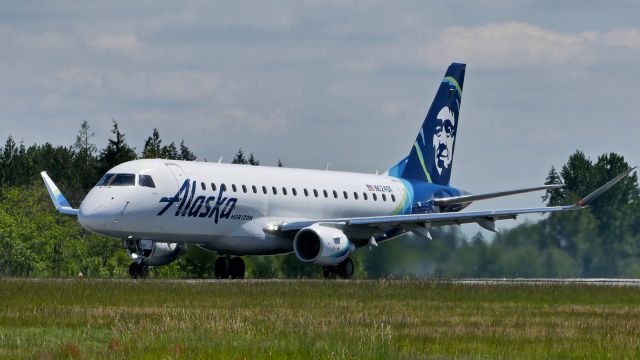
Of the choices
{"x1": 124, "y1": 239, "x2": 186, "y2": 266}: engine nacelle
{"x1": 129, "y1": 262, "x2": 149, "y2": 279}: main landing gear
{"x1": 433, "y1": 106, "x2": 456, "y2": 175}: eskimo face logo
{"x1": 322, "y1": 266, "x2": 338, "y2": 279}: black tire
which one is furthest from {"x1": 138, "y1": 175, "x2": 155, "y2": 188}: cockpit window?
{"x1": 433, "y1": 106, "x2": 456, "y2": 175}: eskimo face logo

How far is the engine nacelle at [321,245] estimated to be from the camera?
169ft

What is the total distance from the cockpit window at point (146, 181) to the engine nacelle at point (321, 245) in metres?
5.81

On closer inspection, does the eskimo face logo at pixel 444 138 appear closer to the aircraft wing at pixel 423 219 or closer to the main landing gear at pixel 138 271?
the aircraft wing at pixel 423 219

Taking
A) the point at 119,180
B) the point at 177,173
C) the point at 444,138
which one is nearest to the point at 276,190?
the point at 177,173

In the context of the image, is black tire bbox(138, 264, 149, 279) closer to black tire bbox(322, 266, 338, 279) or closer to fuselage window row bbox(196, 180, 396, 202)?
fuselage window row bbox(196, 180, 396, 202)

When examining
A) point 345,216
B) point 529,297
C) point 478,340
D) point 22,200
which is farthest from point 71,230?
point 478,340

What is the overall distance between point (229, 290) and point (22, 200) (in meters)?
63.8

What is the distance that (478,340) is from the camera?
26.6m

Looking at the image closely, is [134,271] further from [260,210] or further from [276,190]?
[276,190]

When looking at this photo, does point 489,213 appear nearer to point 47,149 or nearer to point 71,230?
point 71,230

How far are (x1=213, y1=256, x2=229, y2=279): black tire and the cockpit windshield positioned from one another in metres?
6.04

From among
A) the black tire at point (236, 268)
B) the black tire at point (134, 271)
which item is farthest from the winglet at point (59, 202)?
the black tire at point (236, 268)

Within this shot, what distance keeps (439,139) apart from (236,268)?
12989 millimetres

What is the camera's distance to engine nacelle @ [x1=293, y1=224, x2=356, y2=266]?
169 feet
